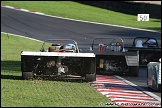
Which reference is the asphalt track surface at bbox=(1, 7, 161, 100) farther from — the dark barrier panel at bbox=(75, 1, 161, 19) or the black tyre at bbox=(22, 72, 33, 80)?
the black tyre at bbox=(22, 72, 33, 80)

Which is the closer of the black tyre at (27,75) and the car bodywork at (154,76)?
the car bodywork at (154,76)

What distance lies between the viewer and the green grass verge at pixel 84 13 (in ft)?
181

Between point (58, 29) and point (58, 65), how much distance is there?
32267mm

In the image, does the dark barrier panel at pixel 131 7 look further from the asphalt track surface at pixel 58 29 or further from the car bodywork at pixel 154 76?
the car bodywork at pixel 154 76

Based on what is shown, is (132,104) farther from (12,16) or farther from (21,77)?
(12,16)

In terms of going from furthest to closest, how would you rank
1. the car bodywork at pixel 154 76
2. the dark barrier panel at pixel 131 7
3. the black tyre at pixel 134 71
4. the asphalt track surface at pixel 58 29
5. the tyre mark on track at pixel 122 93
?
the dark barrier panel at pixel 131 7 < the asphalt track surface at pixel 58 29 < the black tyre at pixel 134 71 < the car bodywork at pixel 154 76 < the tyre mark on track at pixel 122 93

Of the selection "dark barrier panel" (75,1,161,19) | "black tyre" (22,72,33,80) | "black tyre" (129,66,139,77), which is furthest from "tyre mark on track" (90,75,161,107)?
"dark barrier panel" (75,1,161,19)

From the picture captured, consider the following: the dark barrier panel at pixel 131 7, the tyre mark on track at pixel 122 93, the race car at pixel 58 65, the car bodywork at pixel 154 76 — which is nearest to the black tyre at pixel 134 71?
the tyre mark on track at pixel 122 93

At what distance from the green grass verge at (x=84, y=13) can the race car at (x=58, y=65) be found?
35.1 meters

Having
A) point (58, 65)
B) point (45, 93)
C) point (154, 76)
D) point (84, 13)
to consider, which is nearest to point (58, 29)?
point (84, 13)

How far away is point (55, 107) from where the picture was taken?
1047 cm

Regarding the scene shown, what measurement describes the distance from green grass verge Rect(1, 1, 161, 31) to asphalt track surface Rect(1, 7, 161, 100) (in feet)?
10.1

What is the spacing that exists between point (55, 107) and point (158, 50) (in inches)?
498

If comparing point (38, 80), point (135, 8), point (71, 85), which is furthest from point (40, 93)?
point (135, 8)
